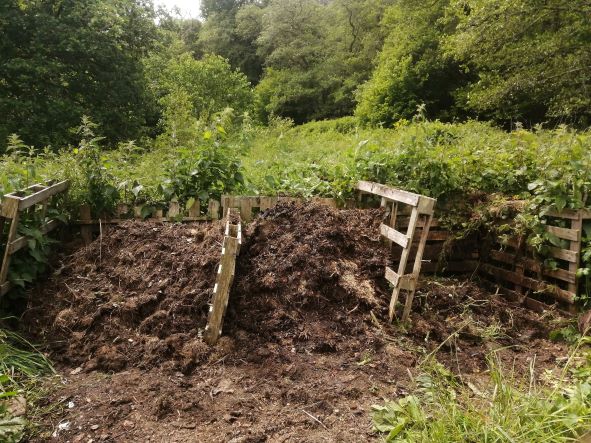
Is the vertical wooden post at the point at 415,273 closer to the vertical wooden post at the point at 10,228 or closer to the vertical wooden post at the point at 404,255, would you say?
the vertical wooden post at the point at 404,255

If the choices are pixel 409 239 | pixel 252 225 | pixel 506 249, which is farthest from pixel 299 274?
pixel 506 249

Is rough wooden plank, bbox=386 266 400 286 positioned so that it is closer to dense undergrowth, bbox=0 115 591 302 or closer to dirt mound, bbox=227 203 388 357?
dirt mound, bbox=227 203 388 357

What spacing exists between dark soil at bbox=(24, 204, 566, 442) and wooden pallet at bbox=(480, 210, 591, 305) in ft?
1.02

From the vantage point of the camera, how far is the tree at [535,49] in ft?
38.5

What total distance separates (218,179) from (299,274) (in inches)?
67.7

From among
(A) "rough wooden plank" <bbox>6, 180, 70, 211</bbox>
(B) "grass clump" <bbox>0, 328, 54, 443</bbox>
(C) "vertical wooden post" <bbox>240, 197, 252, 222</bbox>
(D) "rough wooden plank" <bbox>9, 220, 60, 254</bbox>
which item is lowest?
(B) "grass clump" <bbox>0, 328, 54, 443</bbox>

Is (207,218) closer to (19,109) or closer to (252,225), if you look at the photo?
(252,225)

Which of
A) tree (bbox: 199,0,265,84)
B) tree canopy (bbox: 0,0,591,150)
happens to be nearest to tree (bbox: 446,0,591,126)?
tree canopy (bbox: 0,0,591,150)

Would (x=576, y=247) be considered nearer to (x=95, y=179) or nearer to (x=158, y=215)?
(x=158, y=215)

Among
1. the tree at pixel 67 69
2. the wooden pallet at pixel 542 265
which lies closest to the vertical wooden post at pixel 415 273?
the wooden pallet at pixel 542 265

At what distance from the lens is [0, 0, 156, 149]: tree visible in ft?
47.3

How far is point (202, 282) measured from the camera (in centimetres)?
354

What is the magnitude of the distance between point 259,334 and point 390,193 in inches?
73.6

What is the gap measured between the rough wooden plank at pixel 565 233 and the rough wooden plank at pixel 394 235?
5.01 feet
